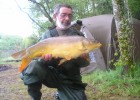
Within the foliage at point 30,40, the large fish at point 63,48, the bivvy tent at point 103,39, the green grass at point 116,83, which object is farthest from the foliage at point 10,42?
the large fish at point 63,48

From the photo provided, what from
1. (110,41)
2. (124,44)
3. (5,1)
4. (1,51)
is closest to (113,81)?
(124,44)

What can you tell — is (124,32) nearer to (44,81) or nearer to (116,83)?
(116,83)

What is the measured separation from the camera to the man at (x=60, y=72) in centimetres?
389

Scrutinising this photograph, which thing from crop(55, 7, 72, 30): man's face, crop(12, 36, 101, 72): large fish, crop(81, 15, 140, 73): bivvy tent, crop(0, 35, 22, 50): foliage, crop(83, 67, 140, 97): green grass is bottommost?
crop(0, 35, 22, 50): foliage

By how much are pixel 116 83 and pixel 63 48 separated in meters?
2.96

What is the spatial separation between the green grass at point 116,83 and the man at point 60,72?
1.47 meters

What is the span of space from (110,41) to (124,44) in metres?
1.62

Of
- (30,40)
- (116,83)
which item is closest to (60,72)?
(116,83)

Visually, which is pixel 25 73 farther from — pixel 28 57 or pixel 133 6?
pixel 133 6

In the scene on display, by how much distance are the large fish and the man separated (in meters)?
0.25

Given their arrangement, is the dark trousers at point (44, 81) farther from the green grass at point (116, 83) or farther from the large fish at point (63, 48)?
the green grass at point (116, 83)

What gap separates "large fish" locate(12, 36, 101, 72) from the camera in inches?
134

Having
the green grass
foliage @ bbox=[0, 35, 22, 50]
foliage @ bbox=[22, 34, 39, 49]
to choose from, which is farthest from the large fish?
foliage @ bbox=[0, 35, 22, 50]

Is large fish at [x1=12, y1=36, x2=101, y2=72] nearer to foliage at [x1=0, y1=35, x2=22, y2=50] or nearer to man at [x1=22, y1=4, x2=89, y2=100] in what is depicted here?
man at [x1=22, y1=4, x2=89, y2=100]
